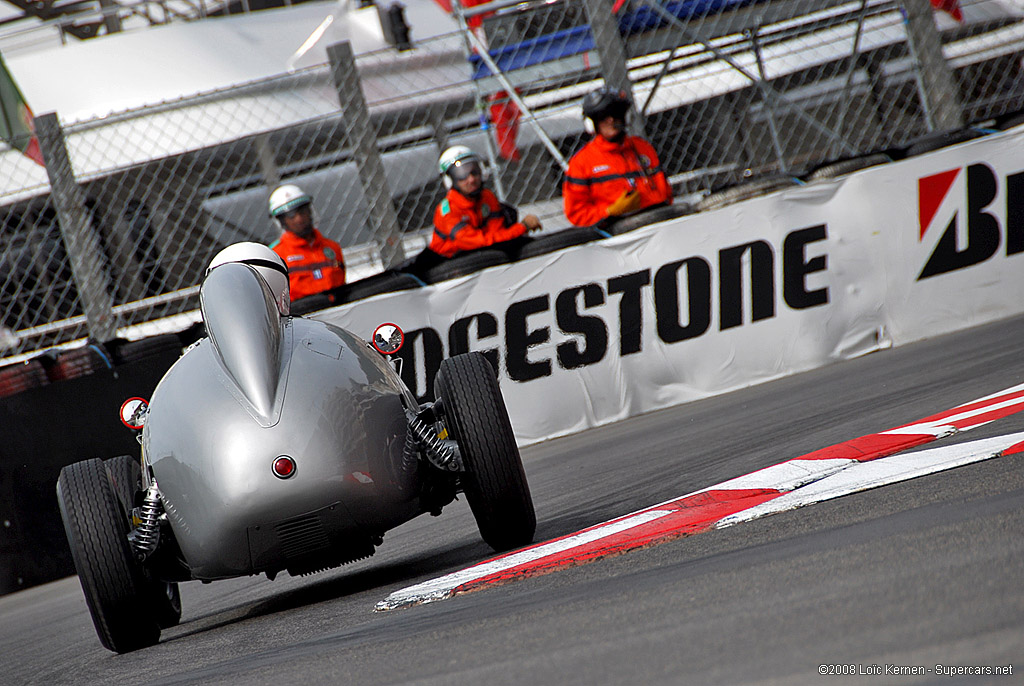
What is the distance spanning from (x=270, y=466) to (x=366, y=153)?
528 cm

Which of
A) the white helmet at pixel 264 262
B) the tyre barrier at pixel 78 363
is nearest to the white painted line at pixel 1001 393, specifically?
the white helmet at pixel 264 262

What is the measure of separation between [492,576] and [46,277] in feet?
20.1

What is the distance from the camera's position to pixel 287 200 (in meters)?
8.05

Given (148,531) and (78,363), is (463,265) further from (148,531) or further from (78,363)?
(148,531)

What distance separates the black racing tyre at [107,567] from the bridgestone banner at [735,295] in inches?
164

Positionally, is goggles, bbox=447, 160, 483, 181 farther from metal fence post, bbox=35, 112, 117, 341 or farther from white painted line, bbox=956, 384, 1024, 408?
white painted line, bbox=956, 384, 1024, 408

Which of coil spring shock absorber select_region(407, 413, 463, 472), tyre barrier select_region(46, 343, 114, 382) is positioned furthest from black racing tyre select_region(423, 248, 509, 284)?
coil spring shock absorber select_region(407, 413, 463, 472)

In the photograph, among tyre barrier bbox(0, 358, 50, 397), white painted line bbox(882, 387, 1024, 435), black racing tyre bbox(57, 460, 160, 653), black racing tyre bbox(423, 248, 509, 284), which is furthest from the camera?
black racing tyre bbox(423, 248, 509, 284)

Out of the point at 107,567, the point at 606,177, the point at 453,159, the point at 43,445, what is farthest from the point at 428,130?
the point at 107,567

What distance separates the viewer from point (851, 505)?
3186mm

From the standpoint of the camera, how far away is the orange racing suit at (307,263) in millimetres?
8195

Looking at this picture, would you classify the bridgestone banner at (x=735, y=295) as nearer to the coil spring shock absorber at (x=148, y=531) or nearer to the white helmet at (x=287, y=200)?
the white helmet at (x=287, y=200)

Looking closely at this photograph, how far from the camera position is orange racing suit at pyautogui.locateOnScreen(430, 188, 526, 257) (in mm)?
8602

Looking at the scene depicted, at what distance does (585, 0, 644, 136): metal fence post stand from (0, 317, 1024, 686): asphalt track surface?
3.95 metres
